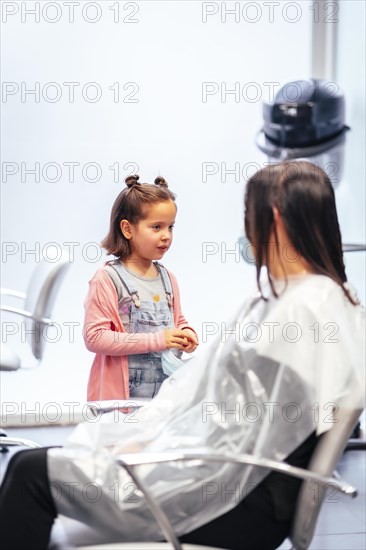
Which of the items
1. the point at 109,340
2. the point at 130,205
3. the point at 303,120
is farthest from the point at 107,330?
the point at 303,120

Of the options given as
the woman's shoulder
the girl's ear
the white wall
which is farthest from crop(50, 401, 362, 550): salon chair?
the white wall

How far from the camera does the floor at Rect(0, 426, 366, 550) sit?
117 inches

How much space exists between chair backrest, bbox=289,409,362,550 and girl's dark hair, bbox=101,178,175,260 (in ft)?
3.77

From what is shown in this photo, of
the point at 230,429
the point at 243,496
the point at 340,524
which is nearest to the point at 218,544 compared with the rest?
the point at 243,496

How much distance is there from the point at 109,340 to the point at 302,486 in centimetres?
99

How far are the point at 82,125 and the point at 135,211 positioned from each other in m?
1.54

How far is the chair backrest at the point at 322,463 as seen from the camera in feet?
5.71

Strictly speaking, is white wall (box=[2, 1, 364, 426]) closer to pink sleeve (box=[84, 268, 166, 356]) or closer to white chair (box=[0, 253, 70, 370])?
white chair (box=[0, 253, 70, 370])

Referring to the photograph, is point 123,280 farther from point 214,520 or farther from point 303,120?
point 303,120

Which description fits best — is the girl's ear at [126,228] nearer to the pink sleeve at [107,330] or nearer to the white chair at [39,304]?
the pink sleeve at [107,330]

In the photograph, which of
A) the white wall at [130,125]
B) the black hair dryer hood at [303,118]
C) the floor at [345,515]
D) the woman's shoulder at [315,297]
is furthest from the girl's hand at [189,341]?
the white wall at [130,125]

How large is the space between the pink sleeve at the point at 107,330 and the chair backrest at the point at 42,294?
2.43 ft

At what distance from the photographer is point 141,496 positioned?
1745 millimetres

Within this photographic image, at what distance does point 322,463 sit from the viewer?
5.69 feet
